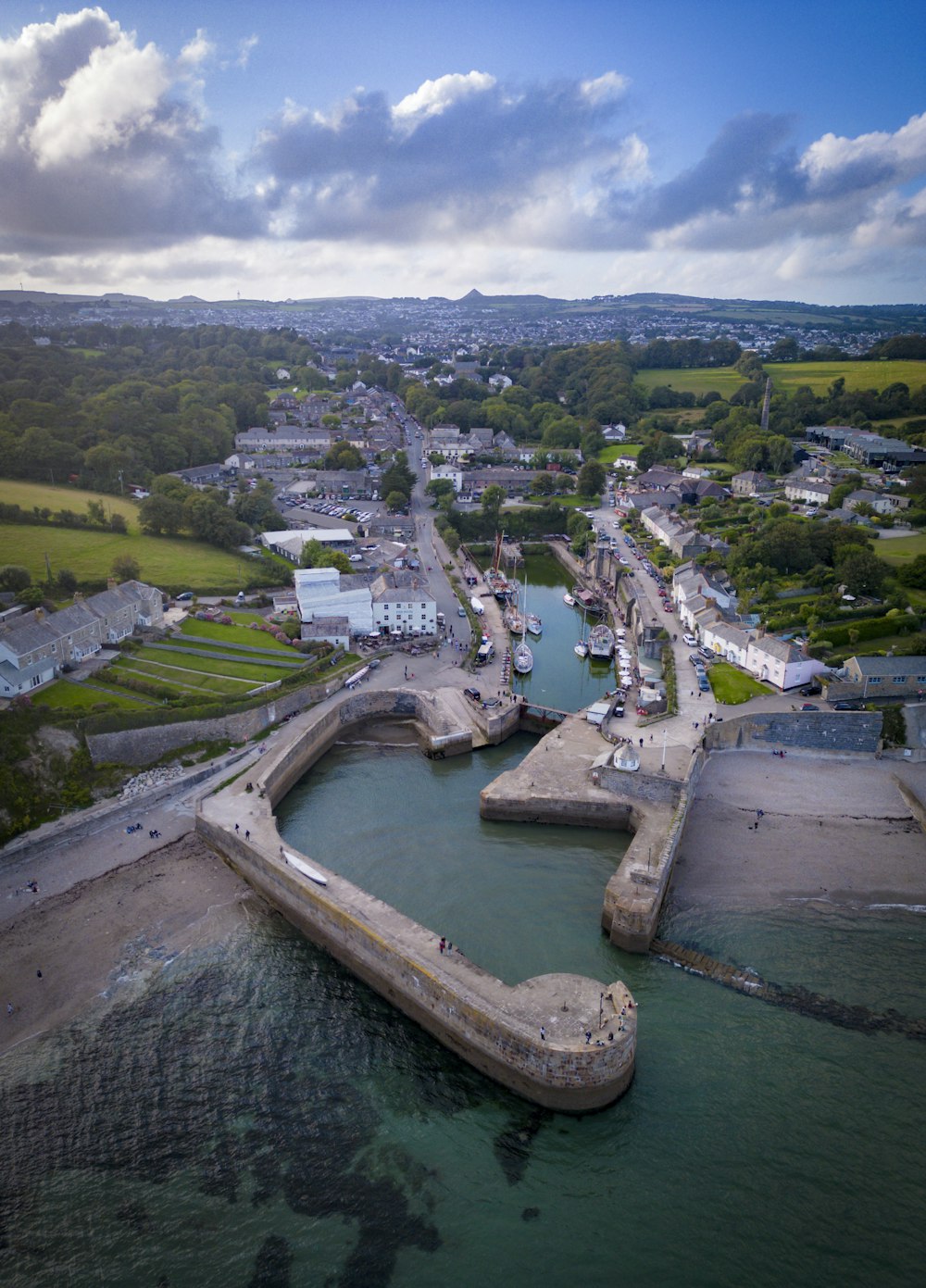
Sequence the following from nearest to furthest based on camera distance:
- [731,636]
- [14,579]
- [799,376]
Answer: [731,636]
[14,579]
[799,376]

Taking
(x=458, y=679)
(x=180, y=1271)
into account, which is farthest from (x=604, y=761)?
(x=180, y=1271)

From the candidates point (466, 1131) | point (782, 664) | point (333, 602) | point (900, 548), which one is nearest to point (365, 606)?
point (333, 602)

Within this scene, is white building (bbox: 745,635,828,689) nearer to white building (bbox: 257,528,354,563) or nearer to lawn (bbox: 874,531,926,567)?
lawn (bbox: 874,531,926,567)

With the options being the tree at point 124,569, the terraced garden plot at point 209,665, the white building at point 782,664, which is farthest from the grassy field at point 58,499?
the white building at point 782,664

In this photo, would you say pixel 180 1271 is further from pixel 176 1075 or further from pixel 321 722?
pixel 321 722

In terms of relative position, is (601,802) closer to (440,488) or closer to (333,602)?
(333,602)

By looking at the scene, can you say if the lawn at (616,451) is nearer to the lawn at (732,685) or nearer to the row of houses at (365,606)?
the row of houses at (365,606)
